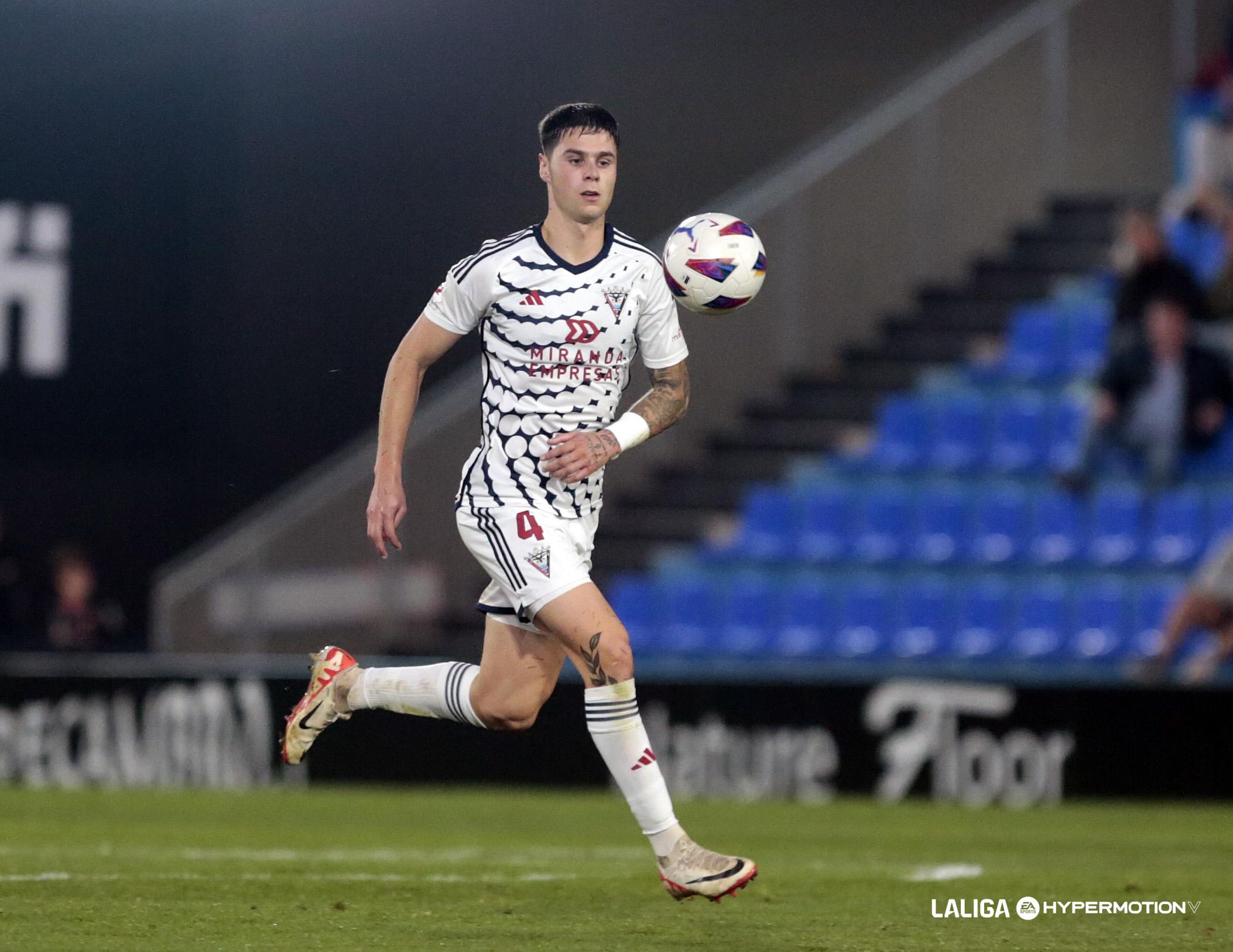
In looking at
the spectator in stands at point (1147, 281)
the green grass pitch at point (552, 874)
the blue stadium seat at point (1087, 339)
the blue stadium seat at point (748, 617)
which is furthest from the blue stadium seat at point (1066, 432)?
the green grass pitch at point (552, 874)

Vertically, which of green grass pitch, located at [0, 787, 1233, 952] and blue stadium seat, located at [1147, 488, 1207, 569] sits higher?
blue stadium seat, located at [1147, 488, 1207, 569]

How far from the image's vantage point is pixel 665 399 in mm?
6078

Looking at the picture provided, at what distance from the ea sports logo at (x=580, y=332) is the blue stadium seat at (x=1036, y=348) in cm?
834

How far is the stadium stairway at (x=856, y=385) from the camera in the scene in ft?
45.9

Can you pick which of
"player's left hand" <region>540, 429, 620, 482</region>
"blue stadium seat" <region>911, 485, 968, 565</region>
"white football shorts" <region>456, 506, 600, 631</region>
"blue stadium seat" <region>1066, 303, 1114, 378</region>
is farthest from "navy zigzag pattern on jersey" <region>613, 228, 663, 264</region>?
"blue stadium seat" <region>1066, 303, 1114, 378</region>

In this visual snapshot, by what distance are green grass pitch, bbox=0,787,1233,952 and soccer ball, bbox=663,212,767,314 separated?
1.65 m

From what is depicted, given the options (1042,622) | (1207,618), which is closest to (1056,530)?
(1042,622)

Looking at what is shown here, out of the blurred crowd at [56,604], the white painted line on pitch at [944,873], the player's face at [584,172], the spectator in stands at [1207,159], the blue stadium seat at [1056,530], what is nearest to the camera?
the player's face at [584,172]

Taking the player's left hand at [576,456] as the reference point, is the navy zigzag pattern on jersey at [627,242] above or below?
above

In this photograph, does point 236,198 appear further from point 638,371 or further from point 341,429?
point 638,371

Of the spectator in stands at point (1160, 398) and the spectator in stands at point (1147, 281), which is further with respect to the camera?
the spectator in stands at point (1147, 281)

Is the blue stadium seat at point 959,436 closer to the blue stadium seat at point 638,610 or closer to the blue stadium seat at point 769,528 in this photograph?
the blue stadium seat at point 769,528

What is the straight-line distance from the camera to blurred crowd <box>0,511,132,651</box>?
1311cm

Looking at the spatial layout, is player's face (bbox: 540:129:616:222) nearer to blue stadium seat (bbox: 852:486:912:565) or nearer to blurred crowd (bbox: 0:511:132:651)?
blue stadium seat (bbox: 852:486:912:565)
